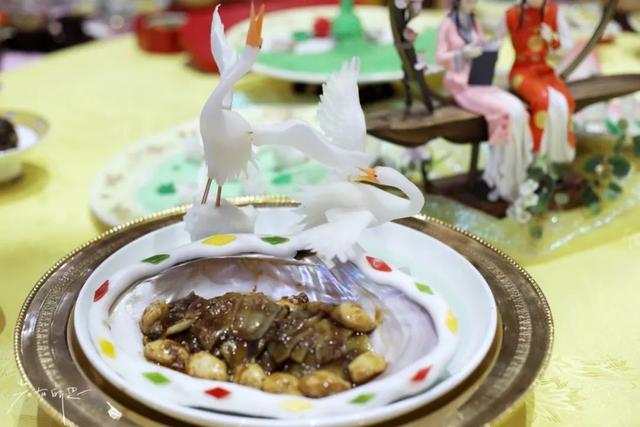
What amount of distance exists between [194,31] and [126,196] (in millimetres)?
916

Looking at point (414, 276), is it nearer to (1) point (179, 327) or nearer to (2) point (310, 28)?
(1) point (179, 327)

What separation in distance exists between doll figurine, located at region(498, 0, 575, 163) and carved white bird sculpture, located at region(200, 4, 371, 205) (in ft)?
1.46

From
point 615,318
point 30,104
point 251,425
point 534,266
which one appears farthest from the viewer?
point 30,104

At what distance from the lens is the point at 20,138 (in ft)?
4.78

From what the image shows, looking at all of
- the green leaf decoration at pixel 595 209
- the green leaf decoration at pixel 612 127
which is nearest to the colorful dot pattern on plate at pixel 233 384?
the green leaf decoration at pixel 595 209

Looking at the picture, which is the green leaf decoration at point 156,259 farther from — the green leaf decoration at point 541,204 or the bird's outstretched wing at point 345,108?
the green leaf decoration at point 541,204

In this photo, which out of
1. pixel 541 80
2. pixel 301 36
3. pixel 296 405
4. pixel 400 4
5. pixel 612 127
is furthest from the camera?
pixel 301 36

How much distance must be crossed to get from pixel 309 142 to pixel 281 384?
30cm

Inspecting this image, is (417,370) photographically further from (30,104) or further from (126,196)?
(30,104)

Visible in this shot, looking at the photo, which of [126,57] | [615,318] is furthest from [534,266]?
[126,57]

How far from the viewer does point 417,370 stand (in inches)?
27.6

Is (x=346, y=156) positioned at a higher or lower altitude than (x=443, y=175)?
higher

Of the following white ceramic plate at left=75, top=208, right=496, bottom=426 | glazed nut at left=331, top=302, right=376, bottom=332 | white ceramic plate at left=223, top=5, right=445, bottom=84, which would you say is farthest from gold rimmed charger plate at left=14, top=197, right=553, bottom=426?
white ceramic plate at left=223, top=5, right=445, bottom=84

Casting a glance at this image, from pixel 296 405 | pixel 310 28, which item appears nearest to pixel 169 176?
pixel 296 405
